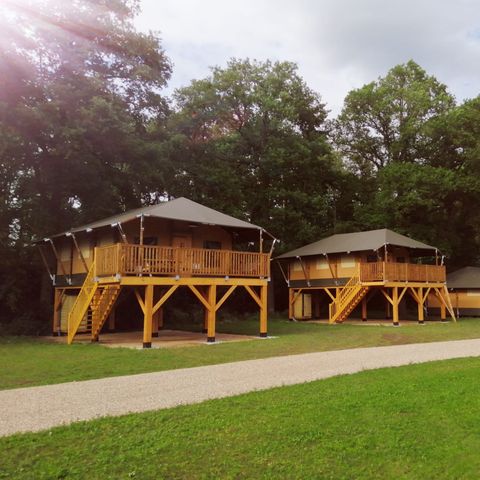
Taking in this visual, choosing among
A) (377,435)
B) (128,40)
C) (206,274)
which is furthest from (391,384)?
(128,40)

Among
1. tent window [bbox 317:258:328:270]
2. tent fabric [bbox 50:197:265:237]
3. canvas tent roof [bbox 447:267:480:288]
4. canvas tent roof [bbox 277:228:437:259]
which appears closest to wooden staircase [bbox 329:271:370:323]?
canvas tent roof [bbox 277:228:437:259]

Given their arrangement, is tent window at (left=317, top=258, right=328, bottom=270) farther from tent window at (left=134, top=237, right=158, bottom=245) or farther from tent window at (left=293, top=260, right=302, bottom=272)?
tent window at (left=134, top=237, right=158, bottom=245)

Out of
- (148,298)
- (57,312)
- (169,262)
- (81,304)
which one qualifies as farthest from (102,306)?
(57,312)

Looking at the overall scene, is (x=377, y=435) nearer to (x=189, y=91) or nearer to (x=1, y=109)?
(x=1, y=109)

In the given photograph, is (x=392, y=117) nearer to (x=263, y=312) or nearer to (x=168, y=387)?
(x=263, y=312)

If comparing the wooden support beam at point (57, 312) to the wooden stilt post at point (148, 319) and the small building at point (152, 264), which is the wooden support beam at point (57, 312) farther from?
the wooden stilt post at point (148, 319)

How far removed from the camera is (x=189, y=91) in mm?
36406

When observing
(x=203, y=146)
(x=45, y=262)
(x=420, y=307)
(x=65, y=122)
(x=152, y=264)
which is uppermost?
(x=203, y=146)

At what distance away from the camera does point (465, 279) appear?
3469cm

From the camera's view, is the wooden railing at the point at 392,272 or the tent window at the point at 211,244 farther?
the wooden railing at the point at 392,272

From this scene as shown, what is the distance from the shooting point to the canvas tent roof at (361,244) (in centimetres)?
2834

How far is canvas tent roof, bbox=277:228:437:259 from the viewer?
93.0 ft

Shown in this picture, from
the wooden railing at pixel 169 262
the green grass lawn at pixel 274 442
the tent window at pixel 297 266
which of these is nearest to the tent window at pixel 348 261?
the tent window at pixel 297 266

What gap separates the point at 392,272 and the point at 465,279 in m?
11.1
